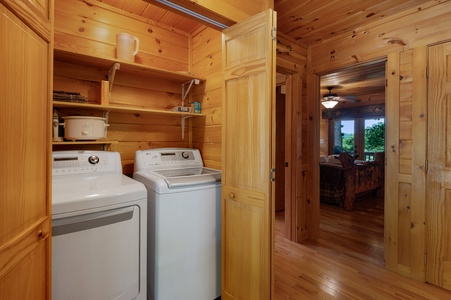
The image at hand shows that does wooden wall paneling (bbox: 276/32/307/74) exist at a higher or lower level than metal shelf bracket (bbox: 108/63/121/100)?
higher

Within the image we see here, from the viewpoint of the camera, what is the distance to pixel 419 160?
78.2 inches

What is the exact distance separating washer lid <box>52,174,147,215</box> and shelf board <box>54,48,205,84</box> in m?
0.87

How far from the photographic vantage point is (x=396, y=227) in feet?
6.99

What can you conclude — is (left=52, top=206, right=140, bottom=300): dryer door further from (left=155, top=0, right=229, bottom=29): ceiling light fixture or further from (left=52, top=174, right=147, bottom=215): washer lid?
(left=155, top=0, right=229, bottom=29): ceiling light fixture

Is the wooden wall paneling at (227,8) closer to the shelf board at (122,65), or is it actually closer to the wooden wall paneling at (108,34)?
the shelf board at (122,65)

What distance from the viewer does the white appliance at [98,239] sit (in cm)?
112

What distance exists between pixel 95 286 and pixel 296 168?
2167mm

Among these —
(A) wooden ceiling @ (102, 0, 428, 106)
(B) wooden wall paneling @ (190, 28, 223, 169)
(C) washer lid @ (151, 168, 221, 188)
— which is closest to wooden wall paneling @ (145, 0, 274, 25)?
(A) wooden ceiling @ (102, 0, 428, 106)

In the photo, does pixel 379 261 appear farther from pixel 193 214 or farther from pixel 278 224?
pixel 193 214

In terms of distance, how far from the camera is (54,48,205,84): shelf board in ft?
5.52

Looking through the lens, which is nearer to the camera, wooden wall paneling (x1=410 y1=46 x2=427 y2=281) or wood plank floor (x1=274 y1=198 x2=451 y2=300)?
wood plank floor (x1=274 y1=198 x2=451 y2=300)

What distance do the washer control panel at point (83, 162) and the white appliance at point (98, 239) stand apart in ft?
0.17

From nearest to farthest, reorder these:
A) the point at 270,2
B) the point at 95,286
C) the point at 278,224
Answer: the point at 95,286
the point at 270,2
the point at 278,224

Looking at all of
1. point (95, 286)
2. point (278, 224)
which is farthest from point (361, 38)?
point (95, 286)
